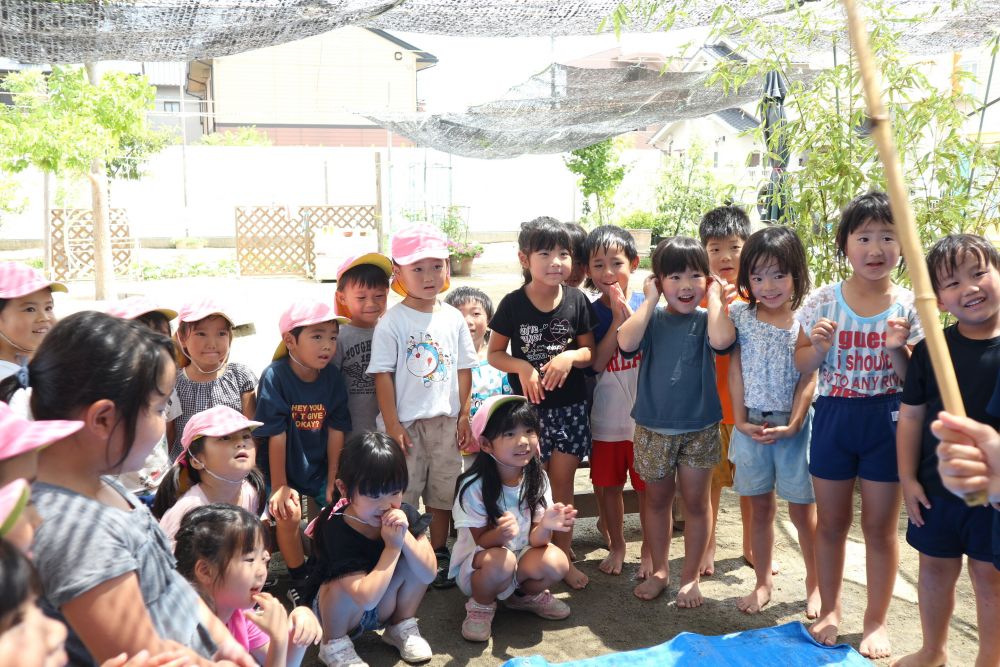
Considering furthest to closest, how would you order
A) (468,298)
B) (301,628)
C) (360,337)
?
(468,298) < (360,337) < (301,628)

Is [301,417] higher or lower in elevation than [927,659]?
higher

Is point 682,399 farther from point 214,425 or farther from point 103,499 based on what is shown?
point 103,499

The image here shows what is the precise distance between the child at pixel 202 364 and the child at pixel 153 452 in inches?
2.2

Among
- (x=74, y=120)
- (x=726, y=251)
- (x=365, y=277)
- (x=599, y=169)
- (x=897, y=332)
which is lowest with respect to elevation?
(x=897, y=332)

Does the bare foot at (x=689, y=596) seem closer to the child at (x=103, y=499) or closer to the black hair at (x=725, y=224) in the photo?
the black hair at (x=725, y=224)

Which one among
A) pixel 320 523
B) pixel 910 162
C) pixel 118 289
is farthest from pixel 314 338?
pixel 118 289

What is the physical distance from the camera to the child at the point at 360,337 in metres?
3.46

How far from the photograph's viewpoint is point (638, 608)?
324 cm

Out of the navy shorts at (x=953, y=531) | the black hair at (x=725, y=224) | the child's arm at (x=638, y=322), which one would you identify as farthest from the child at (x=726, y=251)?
the navy shorts at (x=953, y=531)

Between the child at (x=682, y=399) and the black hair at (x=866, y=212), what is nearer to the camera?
the black hair at (x=866, y=212)

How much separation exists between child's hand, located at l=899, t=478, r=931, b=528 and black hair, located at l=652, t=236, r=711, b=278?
106cm

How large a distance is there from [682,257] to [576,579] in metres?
1.35

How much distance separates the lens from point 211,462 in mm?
2707

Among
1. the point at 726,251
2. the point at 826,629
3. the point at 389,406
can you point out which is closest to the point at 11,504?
the point at 389,406
